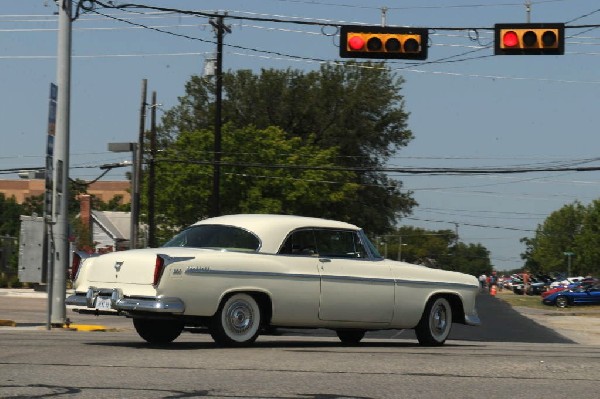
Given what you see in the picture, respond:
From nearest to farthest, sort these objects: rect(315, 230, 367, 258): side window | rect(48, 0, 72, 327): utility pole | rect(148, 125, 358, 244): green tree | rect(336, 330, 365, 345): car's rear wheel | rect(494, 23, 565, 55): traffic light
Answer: rect(315, 230, 367, 258): side window, rect(336, 330, 365, 345): car's rear wheel, rect(494, 23, 565, 55): traffic light, rect(48, 0, 72, 327): utility pole, rect(148, 125, 358, 244): green tree

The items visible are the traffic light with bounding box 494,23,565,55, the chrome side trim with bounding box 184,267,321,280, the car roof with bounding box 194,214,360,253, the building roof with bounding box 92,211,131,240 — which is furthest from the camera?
the building roof with bounding box 92,211,131,240

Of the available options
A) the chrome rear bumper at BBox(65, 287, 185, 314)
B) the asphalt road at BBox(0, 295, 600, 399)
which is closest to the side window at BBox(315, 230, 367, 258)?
the asphalt road at BBox(0, 295, 600, 399)

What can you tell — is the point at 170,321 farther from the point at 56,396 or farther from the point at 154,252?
the point at 56,396

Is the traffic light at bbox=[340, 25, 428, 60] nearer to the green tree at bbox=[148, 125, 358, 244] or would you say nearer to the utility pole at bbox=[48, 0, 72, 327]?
the utility pole at bbox=[48, 0, 72, 327]

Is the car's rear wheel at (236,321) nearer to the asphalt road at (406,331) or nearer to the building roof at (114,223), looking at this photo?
the asphalt road at (406,331)

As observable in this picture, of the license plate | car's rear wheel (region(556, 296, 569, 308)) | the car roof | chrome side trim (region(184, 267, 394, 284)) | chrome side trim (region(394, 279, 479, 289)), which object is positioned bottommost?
car's rear wheel (region(556, 296, 569, 308))

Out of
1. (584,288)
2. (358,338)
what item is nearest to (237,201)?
(584,288)

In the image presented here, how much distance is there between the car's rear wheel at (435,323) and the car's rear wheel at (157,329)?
3260 millimetres

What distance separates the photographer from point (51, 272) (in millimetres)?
19984

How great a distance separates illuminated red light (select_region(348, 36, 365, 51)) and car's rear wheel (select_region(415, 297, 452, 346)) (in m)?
6.64

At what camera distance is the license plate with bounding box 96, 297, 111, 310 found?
1364 centimetres

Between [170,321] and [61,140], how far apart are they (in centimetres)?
806

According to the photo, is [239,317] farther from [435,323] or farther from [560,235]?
[560,235]

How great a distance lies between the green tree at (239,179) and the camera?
64.2 metres
